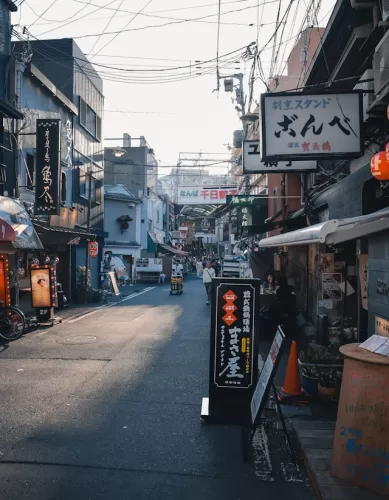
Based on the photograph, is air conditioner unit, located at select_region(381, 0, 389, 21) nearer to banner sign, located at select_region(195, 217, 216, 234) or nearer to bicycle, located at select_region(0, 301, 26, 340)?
bicycle, located at select_region(0, 301, 26, 340)

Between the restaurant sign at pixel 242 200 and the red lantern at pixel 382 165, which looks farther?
the restaurant sign at pixel 242 200

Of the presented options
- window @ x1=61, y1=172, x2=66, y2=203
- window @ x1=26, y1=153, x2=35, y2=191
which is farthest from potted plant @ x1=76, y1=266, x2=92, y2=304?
window @ x1=26, y1=153, x2=35, y2=191

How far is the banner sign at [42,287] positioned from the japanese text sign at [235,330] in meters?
9.63

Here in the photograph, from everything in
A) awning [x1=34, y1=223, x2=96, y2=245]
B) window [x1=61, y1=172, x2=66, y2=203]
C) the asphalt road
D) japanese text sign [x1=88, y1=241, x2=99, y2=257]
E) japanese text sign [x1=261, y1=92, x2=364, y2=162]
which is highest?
window [x1=61, y1=172, x2=66, y2=203]

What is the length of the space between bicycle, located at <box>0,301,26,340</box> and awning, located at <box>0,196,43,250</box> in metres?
1.80

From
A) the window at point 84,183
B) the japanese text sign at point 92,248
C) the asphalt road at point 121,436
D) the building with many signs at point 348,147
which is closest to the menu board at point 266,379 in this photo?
the asphalt road at point 121,436

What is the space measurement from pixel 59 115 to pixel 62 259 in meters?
6.63

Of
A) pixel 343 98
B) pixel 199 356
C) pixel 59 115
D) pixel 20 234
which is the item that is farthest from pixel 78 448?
pixel 59 115

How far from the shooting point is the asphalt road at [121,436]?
172 inches

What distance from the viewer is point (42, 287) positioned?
14312 mm

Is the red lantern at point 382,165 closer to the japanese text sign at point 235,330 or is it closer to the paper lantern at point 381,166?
the paper lantern at point 381,166

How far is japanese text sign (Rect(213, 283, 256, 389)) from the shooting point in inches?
236

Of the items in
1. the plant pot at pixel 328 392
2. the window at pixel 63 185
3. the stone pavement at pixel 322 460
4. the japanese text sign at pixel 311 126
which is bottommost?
the stone pavement at pixel 322 460

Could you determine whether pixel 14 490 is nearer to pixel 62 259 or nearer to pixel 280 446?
pixel 280 446
